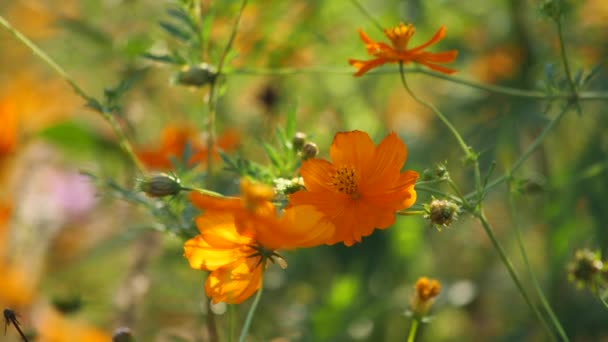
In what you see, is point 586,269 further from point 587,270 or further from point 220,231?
point 220,231

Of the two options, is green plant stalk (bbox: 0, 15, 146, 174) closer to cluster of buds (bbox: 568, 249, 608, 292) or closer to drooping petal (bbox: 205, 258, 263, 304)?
drooping petal (bbox: 205, 258, 263, 304)

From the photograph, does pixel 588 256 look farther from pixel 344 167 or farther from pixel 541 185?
pixel 344 167

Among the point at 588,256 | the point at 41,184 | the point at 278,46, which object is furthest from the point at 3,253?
the point at 588,256

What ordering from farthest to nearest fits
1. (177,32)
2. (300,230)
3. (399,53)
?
1. (177,32)
2. (399,53)
3. (300,230)

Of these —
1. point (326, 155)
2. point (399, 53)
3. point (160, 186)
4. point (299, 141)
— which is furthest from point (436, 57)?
point (326, 155)

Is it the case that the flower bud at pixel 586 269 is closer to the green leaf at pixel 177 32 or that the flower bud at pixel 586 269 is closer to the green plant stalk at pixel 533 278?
the green plant stalk at pixel 533 278

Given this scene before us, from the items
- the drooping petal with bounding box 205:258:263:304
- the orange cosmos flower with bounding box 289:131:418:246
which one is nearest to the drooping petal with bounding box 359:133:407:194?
the orange cosmos flower with bounding box 289:131:418:246

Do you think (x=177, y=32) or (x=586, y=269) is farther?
(x=177, y=32)
